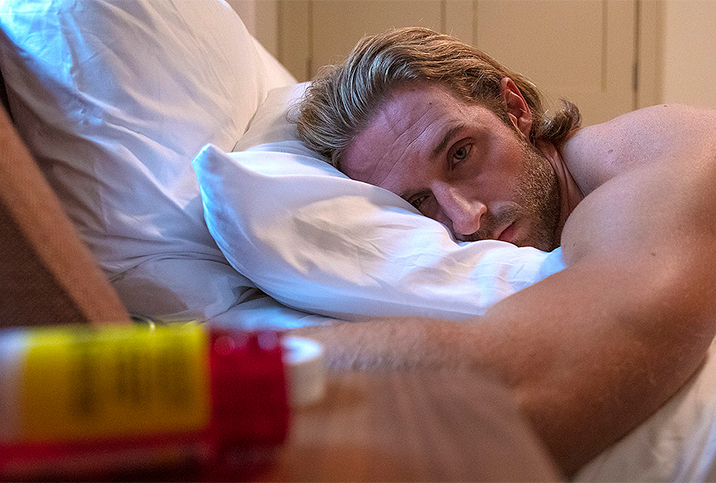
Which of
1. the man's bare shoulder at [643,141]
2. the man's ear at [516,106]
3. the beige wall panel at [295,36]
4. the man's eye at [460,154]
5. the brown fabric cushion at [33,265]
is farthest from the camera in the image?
the beige wall panel at [295,36]

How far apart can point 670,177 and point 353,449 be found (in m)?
0.67

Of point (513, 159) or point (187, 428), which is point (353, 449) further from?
point (513, 159)

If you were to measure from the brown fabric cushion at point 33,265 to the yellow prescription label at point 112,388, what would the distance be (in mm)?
239

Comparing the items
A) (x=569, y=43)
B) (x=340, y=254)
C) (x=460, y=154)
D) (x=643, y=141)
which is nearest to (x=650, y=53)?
(x=569, y=43)

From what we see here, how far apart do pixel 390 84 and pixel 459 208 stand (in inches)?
13.5

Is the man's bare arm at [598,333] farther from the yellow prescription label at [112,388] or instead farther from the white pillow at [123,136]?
the white pillow at [123,136]

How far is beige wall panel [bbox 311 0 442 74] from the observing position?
299cm

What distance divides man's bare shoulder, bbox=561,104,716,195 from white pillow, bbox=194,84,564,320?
262 millimetres

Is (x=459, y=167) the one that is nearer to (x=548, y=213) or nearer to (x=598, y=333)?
(x=548, y=213)

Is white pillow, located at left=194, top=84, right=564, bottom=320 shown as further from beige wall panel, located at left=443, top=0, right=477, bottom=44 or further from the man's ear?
beige wall panel, located at left=443, top=0, right=477, bottom=44

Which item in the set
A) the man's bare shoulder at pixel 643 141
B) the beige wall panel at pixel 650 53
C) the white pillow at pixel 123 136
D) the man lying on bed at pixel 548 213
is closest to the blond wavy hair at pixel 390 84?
the man lying on bed at pixel 548 213

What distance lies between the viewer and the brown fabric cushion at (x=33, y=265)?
18.3 inches

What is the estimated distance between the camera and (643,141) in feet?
3.18

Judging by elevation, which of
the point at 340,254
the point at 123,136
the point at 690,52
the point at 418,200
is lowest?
the point at 690,52
